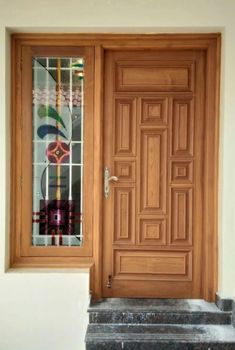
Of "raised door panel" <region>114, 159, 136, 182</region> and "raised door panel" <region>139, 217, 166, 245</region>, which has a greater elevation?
"raised door panel" <region>114, 159, 136, 182</region>

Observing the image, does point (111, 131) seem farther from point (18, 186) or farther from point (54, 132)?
point (18, 186)

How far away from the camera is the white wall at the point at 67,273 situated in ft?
8.55

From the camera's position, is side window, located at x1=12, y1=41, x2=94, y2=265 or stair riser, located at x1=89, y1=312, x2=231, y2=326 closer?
stair riser, located at x1=89, y1=312, x2=231, y2=326

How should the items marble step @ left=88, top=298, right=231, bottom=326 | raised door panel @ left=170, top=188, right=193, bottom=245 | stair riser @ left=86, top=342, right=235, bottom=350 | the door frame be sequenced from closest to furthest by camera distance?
stair riser @ left=86, top=342, right=235, bottom=350 → marble step @ left=88, top=298, right=231, bottom=326 → the door frame → raised door panel @ left=170, top=188, right=193, bottom=245

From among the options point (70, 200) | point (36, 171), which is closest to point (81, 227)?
point (70, 200)

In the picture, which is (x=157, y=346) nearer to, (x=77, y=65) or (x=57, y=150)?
(x=57, y=150)

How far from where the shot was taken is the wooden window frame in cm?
272

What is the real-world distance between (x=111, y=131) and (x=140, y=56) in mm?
633

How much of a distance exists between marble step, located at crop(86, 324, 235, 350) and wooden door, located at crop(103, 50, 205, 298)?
322 millimetres

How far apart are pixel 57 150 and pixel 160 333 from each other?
155 centimetres

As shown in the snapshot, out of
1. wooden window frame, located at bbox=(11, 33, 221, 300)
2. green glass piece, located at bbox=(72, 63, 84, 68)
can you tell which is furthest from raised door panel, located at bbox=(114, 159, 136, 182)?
green glass piece, located at bbox=(72, 63, 84, 68)

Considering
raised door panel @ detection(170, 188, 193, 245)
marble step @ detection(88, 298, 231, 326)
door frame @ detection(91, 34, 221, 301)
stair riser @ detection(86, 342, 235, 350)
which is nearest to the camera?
stair riser @ detection(86, 342, 235, 350)

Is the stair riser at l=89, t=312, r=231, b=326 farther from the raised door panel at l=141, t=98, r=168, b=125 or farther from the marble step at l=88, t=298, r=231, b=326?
the raised door panel at l=141, t=98, r=168, b=125

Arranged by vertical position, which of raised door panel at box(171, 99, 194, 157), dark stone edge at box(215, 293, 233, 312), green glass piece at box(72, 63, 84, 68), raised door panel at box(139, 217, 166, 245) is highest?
green glass piece at box(72, 63, 84, 68)
